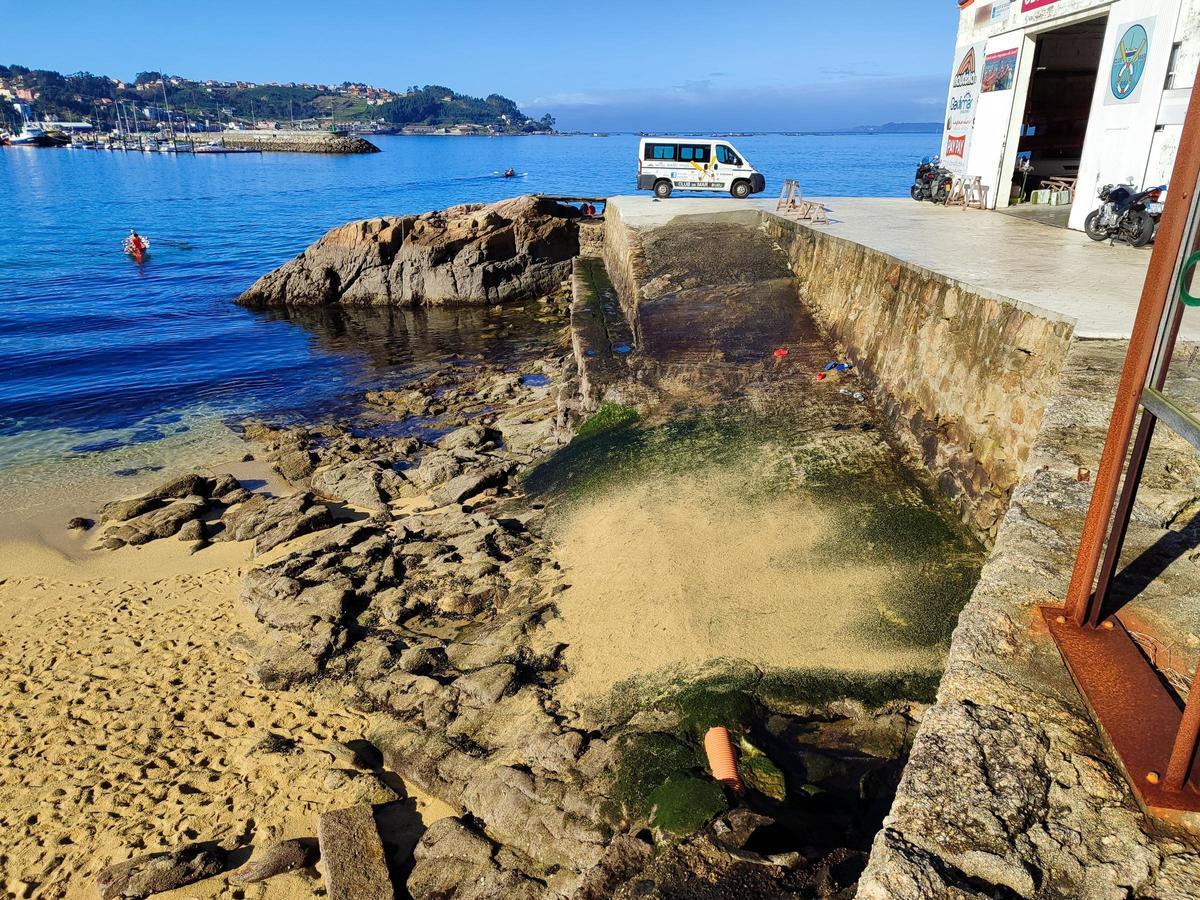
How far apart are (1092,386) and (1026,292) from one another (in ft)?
8.78

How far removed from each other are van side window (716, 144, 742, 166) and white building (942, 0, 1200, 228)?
719 cm

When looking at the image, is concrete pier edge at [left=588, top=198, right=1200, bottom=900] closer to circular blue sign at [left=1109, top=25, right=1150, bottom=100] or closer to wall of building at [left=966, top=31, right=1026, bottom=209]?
circular blue sign at [left=1109, top=25, right=1150, bottom=100]

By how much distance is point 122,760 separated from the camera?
625 centimetres

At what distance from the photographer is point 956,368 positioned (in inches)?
328

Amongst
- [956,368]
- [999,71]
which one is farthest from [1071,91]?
[956,368]

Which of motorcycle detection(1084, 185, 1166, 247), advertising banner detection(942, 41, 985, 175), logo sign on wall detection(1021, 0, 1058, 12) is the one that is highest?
logo sign on wall detection(1021, 0, 1058, 12)

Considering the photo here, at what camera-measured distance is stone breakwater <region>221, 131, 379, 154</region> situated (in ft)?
447

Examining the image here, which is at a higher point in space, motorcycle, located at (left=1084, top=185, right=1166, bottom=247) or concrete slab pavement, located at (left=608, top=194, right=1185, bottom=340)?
motorcycle, located at (left=1084, top=185, right=1166, bottom=247)

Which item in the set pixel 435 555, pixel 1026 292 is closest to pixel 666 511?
pixel 435 555

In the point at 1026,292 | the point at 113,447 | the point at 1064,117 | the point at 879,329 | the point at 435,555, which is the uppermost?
the point at 1064,117

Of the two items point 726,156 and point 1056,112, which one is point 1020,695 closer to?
point 1056,112

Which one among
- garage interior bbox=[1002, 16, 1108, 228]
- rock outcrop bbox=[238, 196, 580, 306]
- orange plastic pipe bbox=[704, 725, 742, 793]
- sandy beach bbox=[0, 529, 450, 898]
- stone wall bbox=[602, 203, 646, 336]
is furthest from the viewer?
rock outcrop bbox=[238, 196, 580, 306]

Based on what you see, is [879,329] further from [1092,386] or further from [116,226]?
[116,226]

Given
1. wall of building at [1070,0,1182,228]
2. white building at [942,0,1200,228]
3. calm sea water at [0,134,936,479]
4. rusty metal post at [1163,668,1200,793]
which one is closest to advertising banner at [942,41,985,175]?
white building at [942,0,1200,228]
